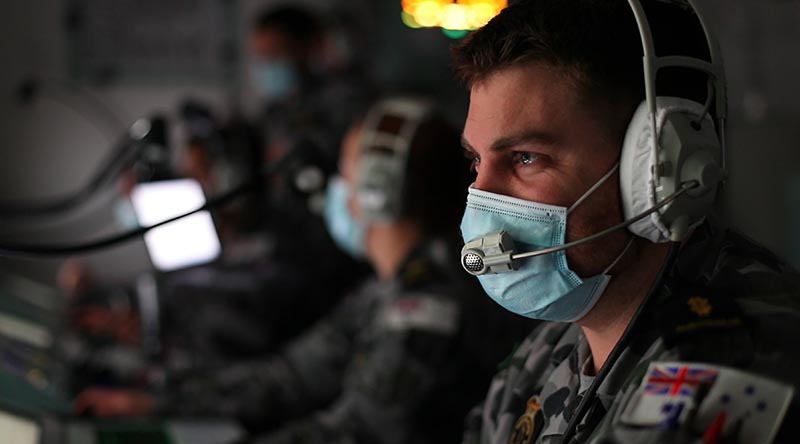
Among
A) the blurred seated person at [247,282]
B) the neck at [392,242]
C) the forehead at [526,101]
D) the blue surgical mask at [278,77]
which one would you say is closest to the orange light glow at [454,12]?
the forehead at [526,101]

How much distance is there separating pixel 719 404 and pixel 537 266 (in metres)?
0.25

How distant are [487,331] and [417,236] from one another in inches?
11.3

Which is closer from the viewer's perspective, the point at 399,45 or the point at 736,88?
the point at 736,88

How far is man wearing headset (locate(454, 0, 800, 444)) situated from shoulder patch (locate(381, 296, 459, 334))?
2.45 ft

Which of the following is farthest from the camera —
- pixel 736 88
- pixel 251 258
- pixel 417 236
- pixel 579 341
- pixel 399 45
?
pixel 399 45

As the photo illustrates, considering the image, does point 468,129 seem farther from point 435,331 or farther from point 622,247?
point 435,331

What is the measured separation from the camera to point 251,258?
10.3ft

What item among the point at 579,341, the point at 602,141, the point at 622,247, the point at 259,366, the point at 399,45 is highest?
the point at 399,45

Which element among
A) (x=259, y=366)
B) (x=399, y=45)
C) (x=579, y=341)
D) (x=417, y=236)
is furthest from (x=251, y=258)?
(x=579, y=341)

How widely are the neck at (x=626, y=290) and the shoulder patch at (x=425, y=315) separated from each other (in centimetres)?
79

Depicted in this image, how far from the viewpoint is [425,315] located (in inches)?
71.2

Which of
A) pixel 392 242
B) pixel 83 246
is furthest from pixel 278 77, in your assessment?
pixel 83 246

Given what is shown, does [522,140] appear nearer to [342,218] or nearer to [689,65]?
[689,65]

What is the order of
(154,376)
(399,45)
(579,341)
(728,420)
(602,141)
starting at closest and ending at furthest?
(728,420), (602,141), (579,341), (154,376), (399,45)
